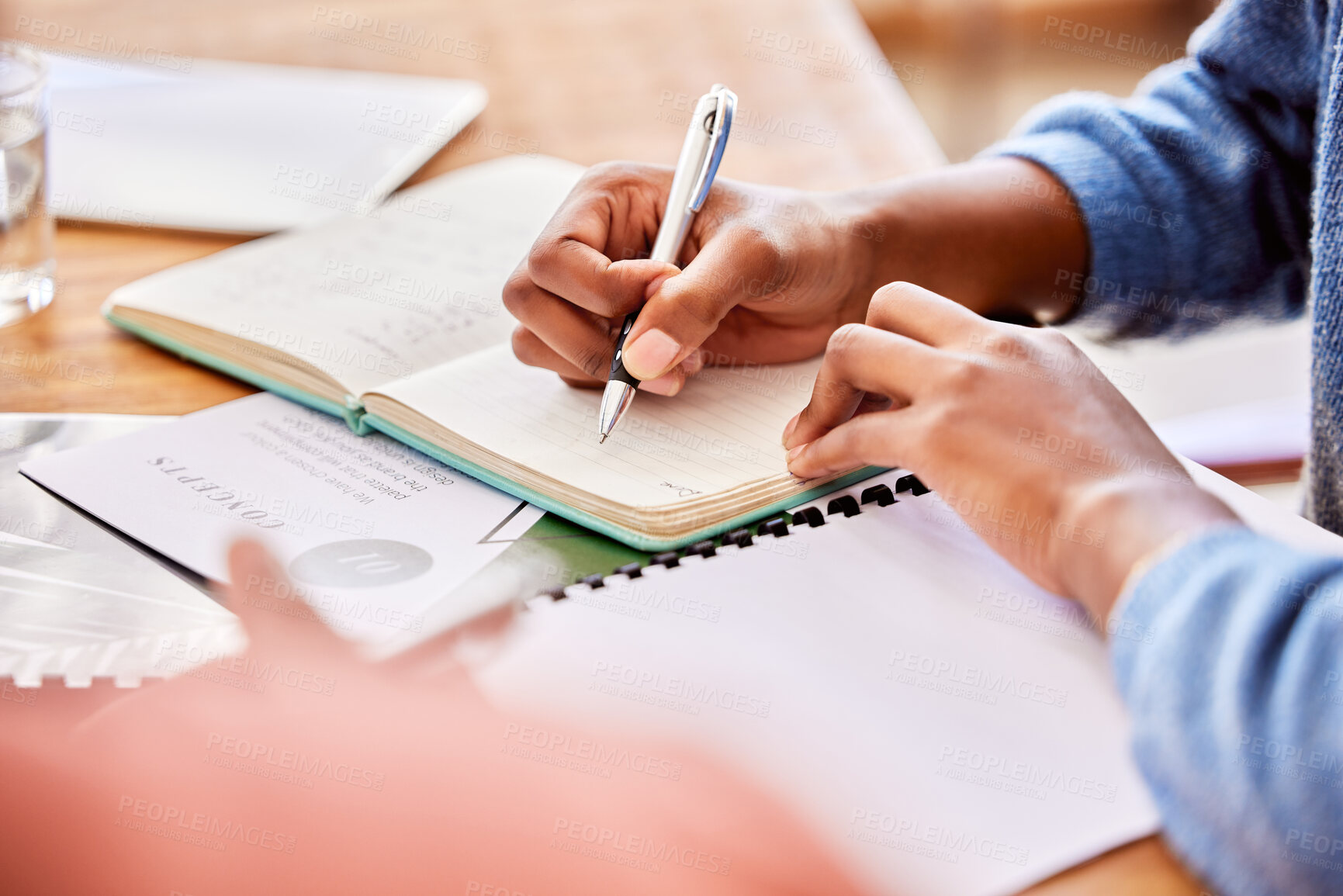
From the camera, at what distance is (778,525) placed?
61 cm

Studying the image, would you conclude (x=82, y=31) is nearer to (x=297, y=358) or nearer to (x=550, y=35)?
(x=550, y=35)

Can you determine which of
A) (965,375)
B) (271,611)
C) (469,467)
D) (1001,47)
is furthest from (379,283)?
(1001,47)

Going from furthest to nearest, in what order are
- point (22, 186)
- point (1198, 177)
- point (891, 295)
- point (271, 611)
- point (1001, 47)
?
point (1001, 47) < point (1198, 177) < point (22, 186) < point (891, 295) < point (271, 611)

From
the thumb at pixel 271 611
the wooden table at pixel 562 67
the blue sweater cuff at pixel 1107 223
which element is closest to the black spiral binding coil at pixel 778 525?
the thumb at pixel 271 611

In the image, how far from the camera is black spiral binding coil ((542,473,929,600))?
0.57 meters

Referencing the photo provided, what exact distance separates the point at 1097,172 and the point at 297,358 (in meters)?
0.64

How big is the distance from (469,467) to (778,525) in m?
0.19

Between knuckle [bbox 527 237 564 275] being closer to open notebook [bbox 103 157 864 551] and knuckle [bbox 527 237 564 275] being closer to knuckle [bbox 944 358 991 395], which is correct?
open notebook [bbox 103 157 864 551]

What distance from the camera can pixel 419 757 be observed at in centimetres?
46

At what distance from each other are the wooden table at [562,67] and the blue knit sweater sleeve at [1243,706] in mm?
659

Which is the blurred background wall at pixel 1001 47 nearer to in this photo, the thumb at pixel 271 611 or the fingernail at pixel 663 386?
the fingernail at pixel 663 386

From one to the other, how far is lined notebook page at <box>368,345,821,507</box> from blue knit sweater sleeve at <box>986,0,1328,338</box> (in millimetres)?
305

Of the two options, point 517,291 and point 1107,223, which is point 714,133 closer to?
point 517,291

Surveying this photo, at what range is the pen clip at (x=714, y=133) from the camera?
736 millimetres
